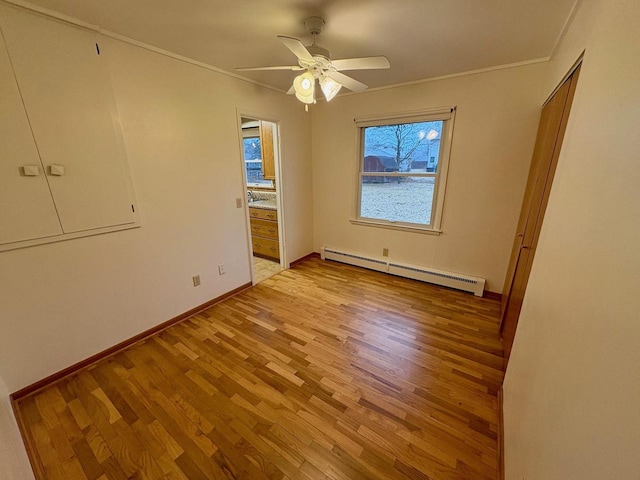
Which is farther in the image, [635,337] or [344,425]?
[344,425]

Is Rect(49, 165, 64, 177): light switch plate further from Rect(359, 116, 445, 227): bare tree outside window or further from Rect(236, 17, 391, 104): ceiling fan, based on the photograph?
Rect(359, 116, 445, 227): bare tree outside window

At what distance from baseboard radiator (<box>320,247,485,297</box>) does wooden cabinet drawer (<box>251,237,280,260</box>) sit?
2.47ft

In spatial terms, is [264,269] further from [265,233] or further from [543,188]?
[543,188]

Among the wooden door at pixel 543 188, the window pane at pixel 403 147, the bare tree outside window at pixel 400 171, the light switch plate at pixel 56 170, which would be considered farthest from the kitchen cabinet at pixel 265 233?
the wooden door at pixel 543 188

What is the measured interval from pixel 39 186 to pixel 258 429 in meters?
2.09

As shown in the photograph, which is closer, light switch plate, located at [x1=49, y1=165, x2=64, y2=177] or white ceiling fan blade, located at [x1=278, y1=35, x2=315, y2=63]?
white ceiling fan blade, located at [x1=278, y1=35, x2=315, y2=63]

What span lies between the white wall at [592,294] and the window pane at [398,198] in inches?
75.1

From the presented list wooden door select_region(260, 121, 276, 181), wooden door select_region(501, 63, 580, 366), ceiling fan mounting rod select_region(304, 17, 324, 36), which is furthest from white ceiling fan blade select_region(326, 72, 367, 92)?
wooden door select_region(260, 121, 276, 181)

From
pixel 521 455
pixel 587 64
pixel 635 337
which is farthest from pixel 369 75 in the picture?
pixel 521 455

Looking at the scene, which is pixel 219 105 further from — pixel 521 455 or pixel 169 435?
pixel 521 455

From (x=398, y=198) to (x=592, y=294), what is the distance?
9.14ft

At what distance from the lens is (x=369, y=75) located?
2.62m

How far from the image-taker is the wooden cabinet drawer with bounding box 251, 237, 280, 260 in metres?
3.89

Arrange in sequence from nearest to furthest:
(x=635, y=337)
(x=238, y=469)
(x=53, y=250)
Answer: (x=635, y=337) < (x=238, y=469) < (x=53, y=250)
